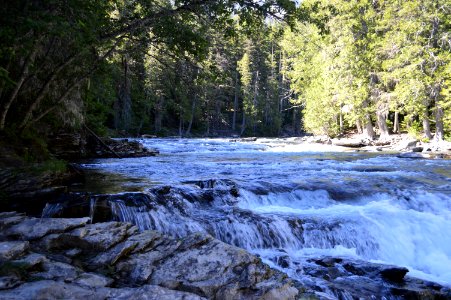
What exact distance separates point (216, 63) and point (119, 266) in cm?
832

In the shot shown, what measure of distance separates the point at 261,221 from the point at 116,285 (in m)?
4.09

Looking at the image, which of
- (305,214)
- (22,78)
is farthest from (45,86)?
(305,214)

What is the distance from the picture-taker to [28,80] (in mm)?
8648

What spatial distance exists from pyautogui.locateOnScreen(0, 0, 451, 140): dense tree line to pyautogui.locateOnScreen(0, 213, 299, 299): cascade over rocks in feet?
11.2

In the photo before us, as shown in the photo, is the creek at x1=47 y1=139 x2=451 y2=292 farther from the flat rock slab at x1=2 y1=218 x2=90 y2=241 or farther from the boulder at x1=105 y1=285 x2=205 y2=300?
the boulder at x1=105 y1=285 x2=205 y2=300

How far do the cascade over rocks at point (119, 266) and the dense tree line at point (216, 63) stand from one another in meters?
3.42

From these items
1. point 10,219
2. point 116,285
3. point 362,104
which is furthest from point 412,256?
point 362,104

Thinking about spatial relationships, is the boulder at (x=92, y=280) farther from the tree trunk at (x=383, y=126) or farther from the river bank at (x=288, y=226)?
the tree trunk at (x=383, y=126)

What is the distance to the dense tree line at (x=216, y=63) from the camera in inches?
330

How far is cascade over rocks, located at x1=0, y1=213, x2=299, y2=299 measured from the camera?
3223mm

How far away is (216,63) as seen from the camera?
1119cm

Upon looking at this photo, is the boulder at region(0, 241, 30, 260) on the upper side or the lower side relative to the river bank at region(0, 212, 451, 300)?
upper

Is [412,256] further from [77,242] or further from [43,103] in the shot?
[43,103]

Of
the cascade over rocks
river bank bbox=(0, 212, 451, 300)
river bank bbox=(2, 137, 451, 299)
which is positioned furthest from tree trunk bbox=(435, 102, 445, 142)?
the cascade over rocks
